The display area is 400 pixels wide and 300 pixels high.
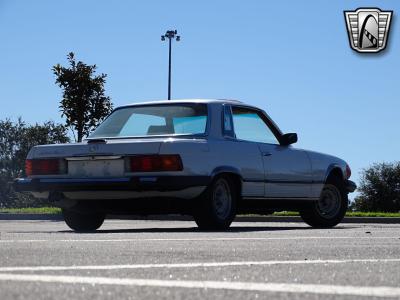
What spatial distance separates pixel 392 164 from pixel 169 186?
65.8 meters

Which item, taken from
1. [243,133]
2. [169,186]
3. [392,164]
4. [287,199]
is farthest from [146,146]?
[392,164]

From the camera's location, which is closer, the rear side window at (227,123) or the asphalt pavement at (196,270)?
the asphalt pavement at (196,270)

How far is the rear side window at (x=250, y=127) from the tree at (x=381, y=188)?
2351 inches

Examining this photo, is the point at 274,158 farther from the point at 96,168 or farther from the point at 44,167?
the point at 44,167

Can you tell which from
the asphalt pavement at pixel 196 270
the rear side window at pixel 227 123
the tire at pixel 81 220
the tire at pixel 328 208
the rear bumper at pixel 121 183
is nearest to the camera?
the asphalt pavement at pixel 196 270

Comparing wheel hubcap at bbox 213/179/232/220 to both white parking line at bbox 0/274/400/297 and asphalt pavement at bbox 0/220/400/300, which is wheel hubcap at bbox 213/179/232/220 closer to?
asphalt pavement at bbox 0/220/400/300

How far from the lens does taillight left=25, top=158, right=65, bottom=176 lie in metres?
11.2

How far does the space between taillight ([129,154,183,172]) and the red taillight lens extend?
1114mm

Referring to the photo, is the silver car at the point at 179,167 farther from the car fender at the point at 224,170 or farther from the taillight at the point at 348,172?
the taillight at the point at 348,172

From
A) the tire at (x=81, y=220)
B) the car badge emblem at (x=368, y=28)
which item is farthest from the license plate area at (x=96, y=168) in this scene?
the car badge emblem at (x=368, y=28)

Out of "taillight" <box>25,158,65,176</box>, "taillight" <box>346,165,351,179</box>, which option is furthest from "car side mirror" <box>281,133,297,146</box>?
"taillight" <box>25,158,65,176</box>

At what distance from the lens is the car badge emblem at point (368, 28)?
2345cm

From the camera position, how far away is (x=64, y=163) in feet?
36.6

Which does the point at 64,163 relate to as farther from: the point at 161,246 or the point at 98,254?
the point at 98,254
